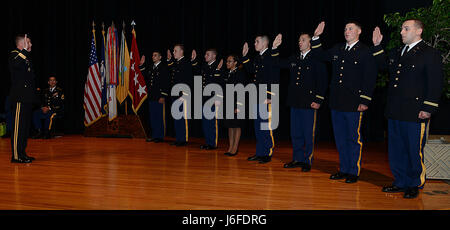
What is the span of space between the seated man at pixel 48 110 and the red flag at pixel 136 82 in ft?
4.39

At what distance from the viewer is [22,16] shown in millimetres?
7910

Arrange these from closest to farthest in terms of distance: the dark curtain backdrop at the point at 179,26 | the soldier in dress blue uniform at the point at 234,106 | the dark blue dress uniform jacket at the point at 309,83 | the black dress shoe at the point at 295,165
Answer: the dark blue dress uniform jacket at the point at 309,83 < the black dress shoe at the point at 295,165 < the soldier in dress blue uniform at the point at 234,106 < the dark curtain backdrop at the point at 179,26

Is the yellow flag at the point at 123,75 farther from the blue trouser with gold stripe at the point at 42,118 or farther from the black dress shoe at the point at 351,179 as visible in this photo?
the black dress shoe at the point at 351,179

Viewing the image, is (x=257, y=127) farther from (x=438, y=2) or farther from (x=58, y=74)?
(x=58, y=74)

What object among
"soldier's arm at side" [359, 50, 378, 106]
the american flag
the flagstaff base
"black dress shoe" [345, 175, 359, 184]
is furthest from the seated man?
"soldier's arm at side" [359, 50, 378, 106]

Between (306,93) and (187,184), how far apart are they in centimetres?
151

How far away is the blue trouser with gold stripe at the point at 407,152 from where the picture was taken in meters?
3.04

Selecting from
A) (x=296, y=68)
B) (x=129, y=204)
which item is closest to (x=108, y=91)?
(x=296, y=68)

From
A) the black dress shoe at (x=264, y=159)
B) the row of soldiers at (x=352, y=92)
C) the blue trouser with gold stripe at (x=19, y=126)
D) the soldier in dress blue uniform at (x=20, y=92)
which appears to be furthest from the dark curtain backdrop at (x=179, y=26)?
the blue trouser with gold stripe at (x=19, y=126)

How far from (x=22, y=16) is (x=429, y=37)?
24.2 ft

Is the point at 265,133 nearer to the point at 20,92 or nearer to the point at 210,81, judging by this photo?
the point at 210,81

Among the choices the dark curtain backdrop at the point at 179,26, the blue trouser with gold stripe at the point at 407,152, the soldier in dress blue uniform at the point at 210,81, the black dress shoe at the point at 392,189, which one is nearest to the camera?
the blue trouser with gold stripe at the point at 407,152

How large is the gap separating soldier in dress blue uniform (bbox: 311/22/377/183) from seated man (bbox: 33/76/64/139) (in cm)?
517

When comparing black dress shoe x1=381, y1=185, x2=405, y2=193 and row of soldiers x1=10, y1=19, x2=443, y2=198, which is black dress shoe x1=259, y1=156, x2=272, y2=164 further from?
black dress shoe x1=381, y1=185, x2=405, y2=193
